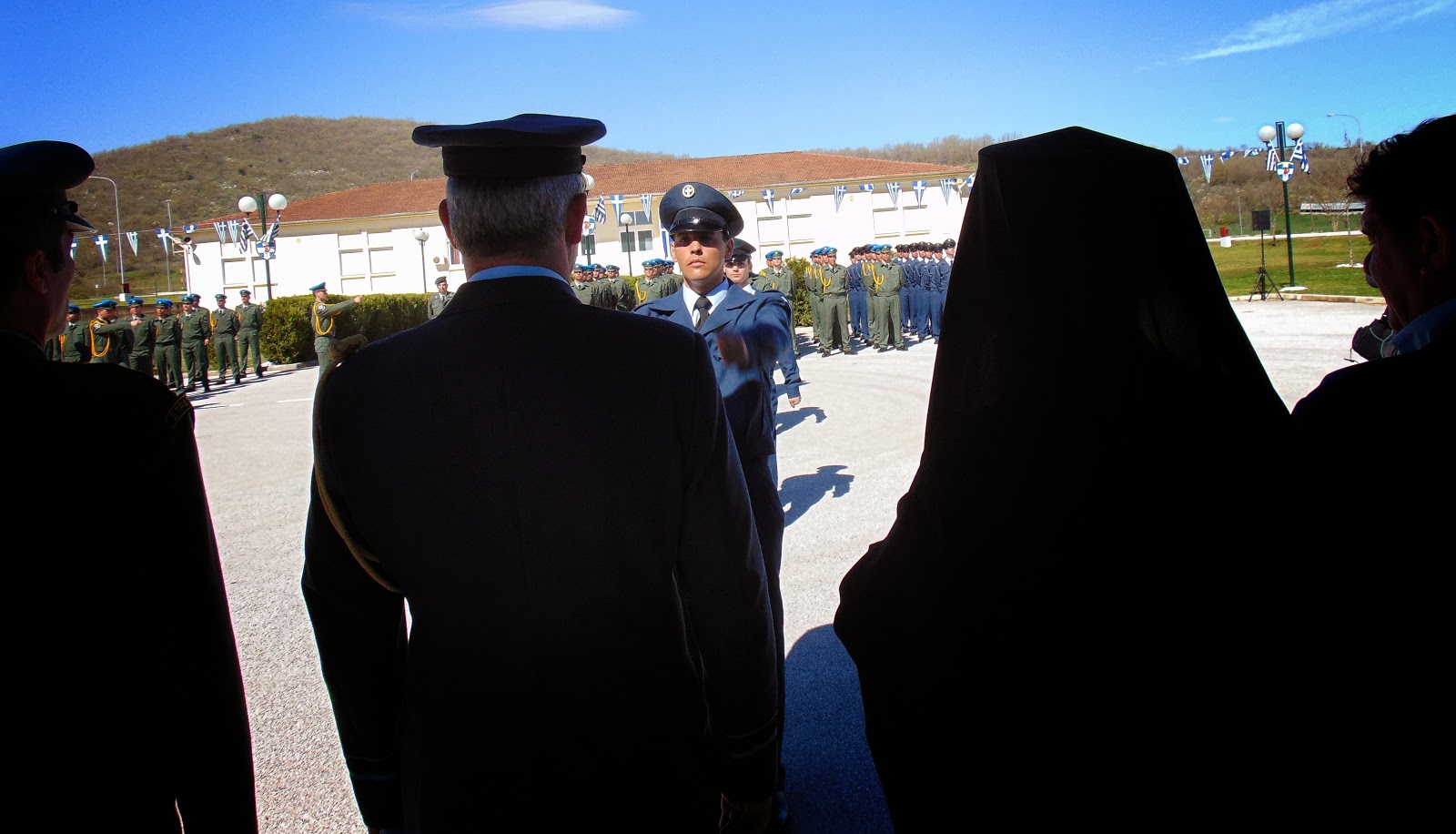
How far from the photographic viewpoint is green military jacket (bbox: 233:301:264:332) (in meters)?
23.7

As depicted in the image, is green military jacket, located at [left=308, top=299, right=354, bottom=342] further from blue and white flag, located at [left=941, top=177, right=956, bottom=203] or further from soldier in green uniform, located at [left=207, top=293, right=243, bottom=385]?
blue and white flag, located at [left=941, top=177, right=956, bottom=203]

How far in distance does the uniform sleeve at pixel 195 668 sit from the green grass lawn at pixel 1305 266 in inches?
809

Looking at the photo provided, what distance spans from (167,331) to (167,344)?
37 centimetres

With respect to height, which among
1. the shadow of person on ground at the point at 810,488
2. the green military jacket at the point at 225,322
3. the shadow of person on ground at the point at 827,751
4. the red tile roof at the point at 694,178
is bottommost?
the shadow of person on ground at the point at 827,751

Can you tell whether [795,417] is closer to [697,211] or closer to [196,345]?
[697,211]

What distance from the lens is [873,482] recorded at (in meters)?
7.98

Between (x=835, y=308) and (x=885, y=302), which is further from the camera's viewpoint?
(x=835, y=308)

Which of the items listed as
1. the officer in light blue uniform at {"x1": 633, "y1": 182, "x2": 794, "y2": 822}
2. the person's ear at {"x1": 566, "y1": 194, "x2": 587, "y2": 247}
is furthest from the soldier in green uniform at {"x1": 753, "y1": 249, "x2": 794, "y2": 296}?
the person's ear at {"x1": 566, "y1": 194, "x2": 587, "y2": 247}

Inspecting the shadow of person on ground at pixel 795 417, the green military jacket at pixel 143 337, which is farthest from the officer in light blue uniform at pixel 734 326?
the green military jacket at pixel 143 337

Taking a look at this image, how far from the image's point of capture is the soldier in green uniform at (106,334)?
19.1 metres

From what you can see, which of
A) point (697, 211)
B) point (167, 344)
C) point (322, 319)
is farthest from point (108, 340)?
point (697, 211)

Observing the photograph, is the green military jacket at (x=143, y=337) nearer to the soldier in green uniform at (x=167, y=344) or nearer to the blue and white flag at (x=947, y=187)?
the soldier in green uniform at (x=167, y=344)

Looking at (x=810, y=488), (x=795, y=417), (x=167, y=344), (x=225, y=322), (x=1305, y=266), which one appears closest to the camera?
(x=810, y=488)

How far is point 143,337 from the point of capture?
20062mm
